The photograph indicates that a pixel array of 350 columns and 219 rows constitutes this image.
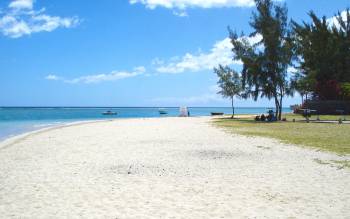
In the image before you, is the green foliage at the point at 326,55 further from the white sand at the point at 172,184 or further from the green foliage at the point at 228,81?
the white sand at the point at 172,184

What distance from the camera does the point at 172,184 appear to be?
1085cm

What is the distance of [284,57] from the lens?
1823 inches

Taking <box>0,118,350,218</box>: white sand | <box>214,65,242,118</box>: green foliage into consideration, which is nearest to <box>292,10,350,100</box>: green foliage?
<box>214,65,242,118</box>: green foliage

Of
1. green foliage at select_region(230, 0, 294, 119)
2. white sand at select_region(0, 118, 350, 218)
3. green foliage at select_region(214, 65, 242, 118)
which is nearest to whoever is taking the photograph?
white sand at select_region(0, 118, 350, 218)

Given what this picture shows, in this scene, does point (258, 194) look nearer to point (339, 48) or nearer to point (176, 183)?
point (176, 183)

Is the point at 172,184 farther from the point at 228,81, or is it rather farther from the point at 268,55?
the point at 228,81

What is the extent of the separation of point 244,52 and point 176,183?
1541 inches

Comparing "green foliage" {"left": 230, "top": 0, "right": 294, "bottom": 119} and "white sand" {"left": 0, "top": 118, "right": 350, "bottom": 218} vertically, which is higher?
"green foliage" {"left": 230, "top": 0, "right": 294, "bottom": 119}

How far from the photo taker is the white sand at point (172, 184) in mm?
8266

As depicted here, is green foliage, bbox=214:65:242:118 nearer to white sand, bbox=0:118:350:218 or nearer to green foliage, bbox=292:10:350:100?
green foliage, bbox=292:10:350:100

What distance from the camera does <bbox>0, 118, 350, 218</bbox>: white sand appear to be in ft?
27.1

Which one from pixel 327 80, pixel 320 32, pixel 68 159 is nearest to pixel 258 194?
pixel 68 159

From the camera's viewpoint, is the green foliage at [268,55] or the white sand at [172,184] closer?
the white sand at [172,184]

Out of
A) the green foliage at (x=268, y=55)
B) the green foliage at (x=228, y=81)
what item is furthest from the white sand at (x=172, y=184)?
the green foliage at (x=228, y=81)
